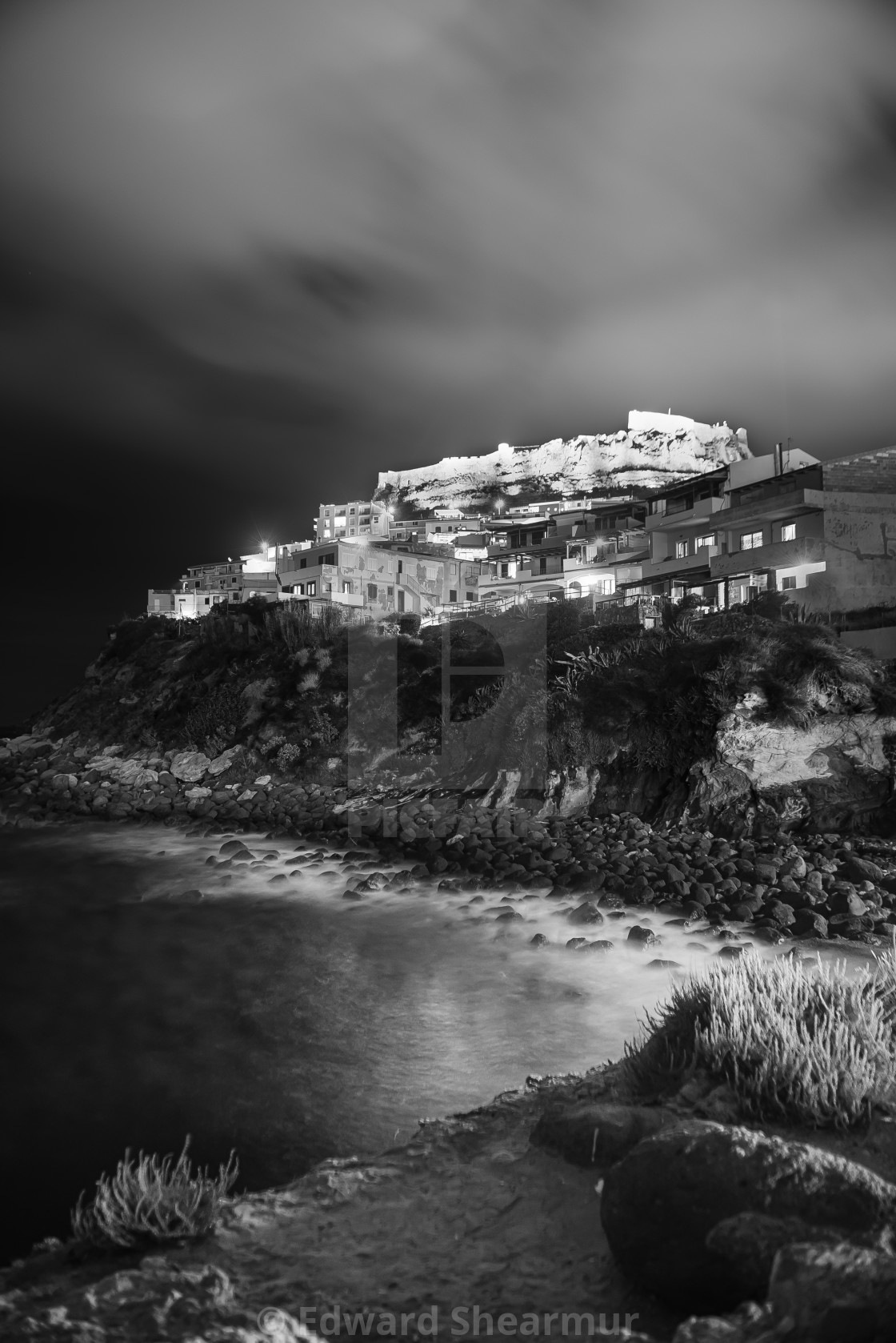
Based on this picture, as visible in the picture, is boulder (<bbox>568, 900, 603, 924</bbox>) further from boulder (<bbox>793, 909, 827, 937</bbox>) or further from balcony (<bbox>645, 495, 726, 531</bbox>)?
balcony (<bbox>645, 495, 726, 531</bbox>)

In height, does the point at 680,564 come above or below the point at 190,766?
above

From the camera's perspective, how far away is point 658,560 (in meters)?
55.7

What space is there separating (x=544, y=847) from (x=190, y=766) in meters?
26.1

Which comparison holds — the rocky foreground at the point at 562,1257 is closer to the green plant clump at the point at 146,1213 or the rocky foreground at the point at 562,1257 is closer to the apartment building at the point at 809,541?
the green plant clump at the point at 146,1213

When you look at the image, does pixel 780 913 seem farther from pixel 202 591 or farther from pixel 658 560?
pixel 202 591

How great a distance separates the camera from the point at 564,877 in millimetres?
21766

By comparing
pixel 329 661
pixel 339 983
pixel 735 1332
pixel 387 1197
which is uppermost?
pixel 329 661

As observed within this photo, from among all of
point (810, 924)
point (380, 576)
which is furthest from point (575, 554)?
point (810, 924)

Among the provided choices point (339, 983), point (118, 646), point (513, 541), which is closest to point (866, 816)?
point (339, 983)

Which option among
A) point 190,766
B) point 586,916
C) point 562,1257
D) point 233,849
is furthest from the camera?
point 190,766

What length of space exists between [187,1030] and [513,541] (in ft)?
211

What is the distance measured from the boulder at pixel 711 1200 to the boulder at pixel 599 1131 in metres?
1.43

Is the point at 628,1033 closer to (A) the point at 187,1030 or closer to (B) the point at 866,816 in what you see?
(A) the point at 187,1030

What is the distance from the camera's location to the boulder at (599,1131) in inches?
273
